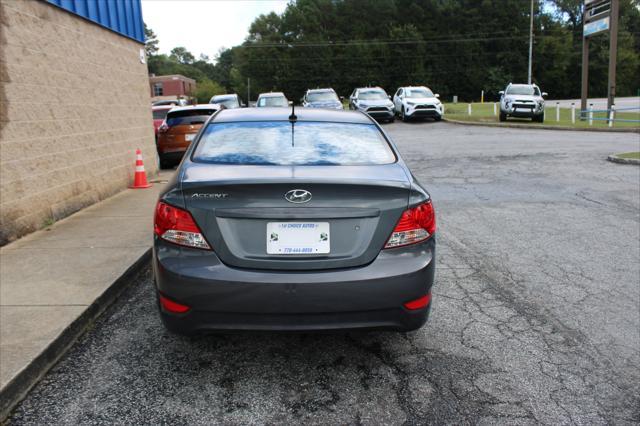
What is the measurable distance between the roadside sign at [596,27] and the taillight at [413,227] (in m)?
25.9

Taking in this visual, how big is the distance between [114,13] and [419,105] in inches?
724

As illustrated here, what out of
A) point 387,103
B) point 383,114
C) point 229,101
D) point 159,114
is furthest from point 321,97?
point 159,114

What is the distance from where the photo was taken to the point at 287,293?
2.91m

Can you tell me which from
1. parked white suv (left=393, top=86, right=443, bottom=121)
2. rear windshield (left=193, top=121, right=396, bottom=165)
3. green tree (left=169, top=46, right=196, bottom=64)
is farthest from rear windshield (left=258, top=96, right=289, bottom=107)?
green tree (left=169, top=46, right=196, bottom=64)

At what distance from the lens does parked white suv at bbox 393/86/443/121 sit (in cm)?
2608

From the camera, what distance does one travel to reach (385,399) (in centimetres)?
301

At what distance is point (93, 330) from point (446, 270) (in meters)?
3.14

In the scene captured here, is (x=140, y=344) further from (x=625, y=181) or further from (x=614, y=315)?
(x=625, y=181)

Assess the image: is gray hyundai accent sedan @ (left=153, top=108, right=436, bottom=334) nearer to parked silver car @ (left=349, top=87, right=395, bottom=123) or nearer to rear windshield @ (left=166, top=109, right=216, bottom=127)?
rear windshield @ (left=166, top=109, right=216, bottom=127)

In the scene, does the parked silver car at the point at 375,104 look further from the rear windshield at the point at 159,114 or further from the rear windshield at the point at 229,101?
the rear windshield at the point at 159,114

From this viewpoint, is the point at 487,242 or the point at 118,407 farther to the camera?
the point at 487,242

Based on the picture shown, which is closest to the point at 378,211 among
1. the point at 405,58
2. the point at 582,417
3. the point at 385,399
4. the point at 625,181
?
the point at 385,399

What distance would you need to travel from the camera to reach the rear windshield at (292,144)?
3.52m

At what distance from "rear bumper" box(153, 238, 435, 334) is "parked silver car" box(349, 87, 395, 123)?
23.2 m
